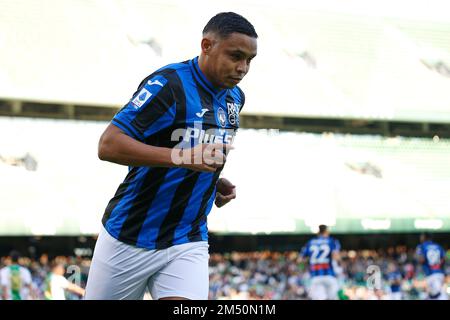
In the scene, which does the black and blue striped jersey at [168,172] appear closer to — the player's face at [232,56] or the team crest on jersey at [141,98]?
the team crest on jersey at [141,98]

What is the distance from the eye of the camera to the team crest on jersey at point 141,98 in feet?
11.3

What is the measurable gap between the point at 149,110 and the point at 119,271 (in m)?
0.81

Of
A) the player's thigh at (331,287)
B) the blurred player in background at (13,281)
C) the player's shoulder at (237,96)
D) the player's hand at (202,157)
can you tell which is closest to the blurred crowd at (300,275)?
the player's thigh at (331,287)

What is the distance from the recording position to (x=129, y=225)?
365cm

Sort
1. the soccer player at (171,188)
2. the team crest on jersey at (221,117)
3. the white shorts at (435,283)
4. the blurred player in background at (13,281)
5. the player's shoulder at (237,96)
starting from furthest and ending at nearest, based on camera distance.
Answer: the white shorts at (435,283) < the blurred player in background at (13,281) < the player's shoulder at (237,96) < the team crest on jersey at (221,117) < the soccer player at (171,188)

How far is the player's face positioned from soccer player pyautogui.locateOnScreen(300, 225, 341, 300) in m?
10.2

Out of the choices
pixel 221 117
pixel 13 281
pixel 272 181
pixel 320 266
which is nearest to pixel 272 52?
pixel 272 181

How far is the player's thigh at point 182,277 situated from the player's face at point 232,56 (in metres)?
0.85

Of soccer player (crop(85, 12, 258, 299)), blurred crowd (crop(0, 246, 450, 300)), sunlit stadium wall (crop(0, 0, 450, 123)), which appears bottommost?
soccer player (crop(85, 12, 258, 299))

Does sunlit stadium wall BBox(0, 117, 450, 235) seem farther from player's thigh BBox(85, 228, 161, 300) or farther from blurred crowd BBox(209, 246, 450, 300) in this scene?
player's thigh BBox(85, 228, 161, 300)

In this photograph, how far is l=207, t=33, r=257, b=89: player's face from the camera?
11.6 ft

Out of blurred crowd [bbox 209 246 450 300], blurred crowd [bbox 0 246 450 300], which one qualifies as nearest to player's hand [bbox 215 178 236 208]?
blurred crowd [bbox 0 246 450 300]

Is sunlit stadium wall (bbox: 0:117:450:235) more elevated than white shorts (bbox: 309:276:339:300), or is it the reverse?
sunlit stadium wall (bbox: 0:117:450:235)

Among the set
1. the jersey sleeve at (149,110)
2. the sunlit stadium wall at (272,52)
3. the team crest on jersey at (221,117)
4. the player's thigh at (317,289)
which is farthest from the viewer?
the sunlit stadium wall at (272,52)
